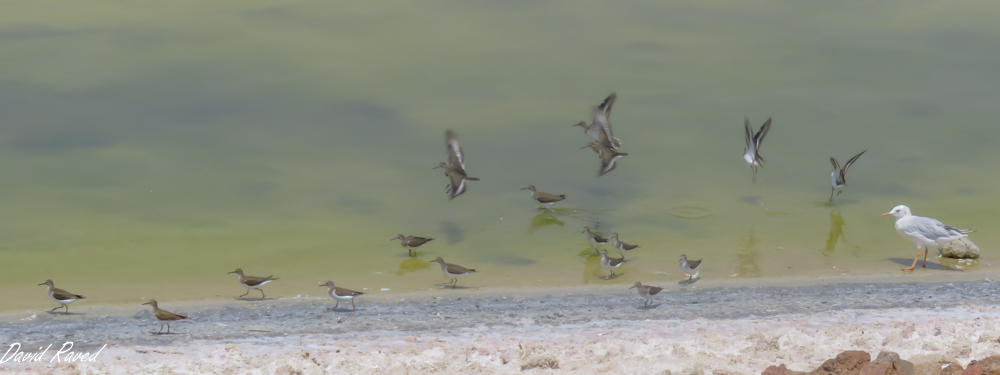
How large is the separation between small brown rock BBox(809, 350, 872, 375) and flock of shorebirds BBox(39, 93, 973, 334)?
2.65 m

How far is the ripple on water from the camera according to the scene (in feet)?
39.4

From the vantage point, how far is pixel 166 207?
39.2 ft

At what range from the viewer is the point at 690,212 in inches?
480

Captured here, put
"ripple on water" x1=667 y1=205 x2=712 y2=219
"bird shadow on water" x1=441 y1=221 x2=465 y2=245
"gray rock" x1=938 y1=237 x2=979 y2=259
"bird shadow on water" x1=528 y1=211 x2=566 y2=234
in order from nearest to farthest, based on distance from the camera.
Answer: "gray rock" x1=938 y1=237 x2=979 y2=259 → "bird shadow on water" x1=441 y1=221 x2=465 y2=245 → "bird shadow on water" x1=528 y1=211 x2=566 y2=234 → "ripple on water" x1=667 y1=205 x2=712 y2=219

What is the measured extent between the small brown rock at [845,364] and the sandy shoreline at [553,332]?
55cm

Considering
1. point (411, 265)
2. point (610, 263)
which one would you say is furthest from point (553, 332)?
point (411, 265)

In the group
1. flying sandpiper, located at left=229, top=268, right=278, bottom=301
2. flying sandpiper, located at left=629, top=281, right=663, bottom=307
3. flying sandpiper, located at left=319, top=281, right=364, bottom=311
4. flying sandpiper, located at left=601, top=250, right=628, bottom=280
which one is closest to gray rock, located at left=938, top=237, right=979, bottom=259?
flying sandpiper, located at left=601, top=250, right=628, bottom=280

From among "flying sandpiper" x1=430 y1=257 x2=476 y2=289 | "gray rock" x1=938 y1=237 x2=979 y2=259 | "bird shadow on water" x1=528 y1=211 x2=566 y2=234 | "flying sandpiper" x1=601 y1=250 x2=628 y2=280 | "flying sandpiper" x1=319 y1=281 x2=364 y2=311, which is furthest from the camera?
"bird shadow on water" x1=528 y1=211 x2=566 y2=234

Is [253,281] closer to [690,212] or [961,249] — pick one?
[690,212]

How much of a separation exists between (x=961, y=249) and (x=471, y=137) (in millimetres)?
7030

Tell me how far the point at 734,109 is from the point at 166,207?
8945 mm

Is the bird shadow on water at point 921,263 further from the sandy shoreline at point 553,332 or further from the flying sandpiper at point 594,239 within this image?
the flying sandpiper at point 594,239

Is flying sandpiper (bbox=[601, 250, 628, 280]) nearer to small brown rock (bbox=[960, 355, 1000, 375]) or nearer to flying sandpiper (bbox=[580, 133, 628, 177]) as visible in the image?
flying sandpiper (bbox=[580, 133, 628, 177])

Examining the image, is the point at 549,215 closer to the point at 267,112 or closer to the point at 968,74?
the point at 267,112
